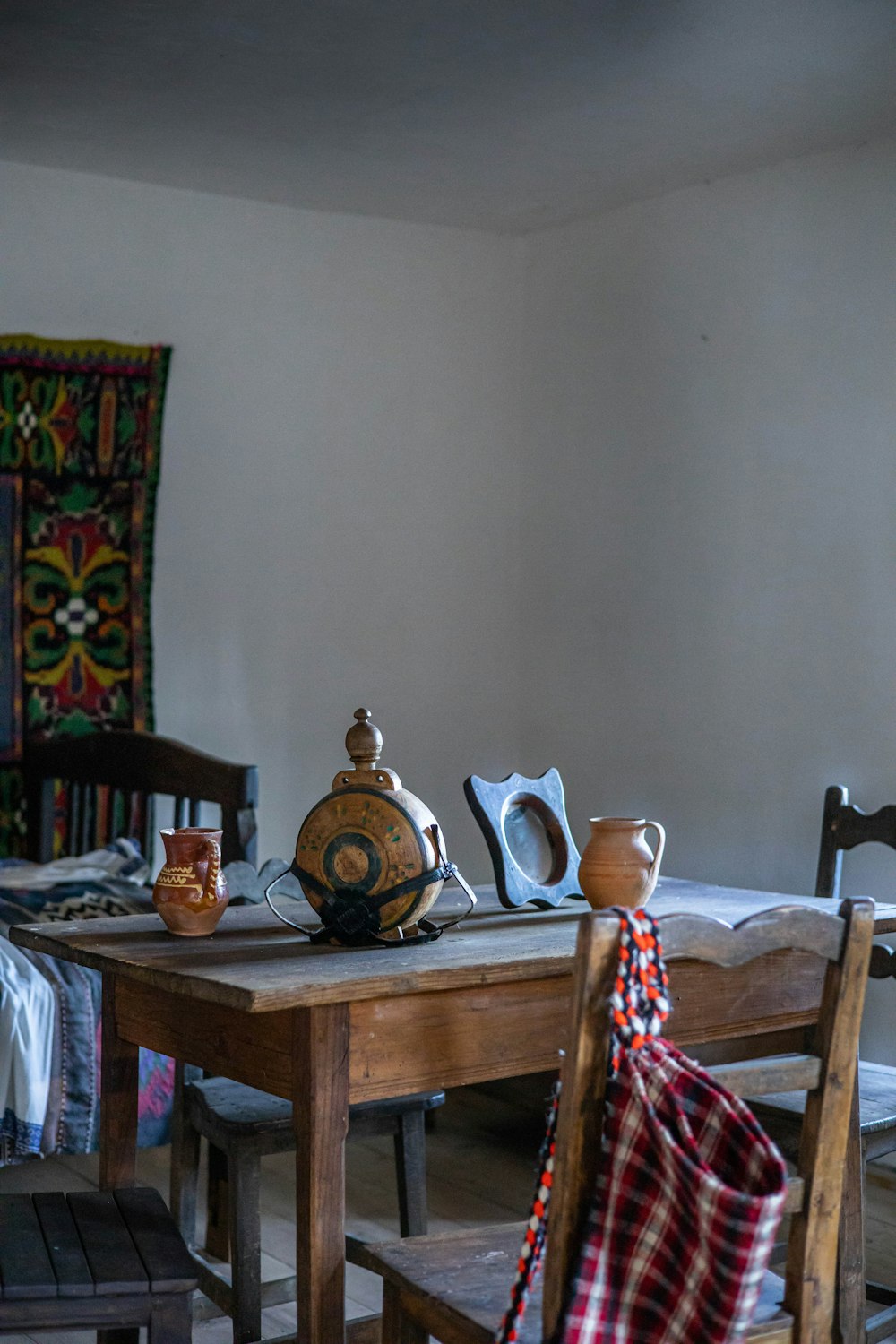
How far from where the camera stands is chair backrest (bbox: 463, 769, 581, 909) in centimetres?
224

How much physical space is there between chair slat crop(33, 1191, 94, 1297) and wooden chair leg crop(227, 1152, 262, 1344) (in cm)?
58

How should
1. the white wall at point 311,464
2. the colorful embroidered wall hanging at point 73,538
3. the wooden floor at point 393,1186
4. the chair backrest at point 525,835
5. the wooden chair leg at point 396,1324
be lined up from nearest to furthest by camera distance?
the wooden chair leg at point 396,1324
the chair backrest at point 525,835
the wooden floor at point 393,1186
the colorful embroidered wall hanging at point 73,538
the white wall at point 311,464

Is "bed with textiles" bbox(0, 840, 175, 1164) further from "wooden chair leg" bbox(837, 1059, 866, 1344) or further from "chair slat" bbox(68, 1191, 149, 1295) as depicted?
"wooden chair leg" bbox(837, 1059, 866, 1344)

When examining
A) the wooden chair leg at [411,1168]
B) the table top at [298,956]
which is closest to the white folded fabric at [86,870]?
the wooden chair leg at [411,1168]

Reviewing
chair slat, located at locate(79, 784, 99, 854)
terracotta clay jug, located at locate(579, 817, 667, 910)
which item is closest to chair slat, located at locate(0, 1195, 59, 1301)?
terracotta clay jug, located at locate(579, 817, 667, 910)

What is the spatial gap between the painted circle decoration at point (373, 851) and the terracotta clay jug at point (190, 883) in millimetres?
129

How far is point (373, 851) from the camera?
1894 millimetres

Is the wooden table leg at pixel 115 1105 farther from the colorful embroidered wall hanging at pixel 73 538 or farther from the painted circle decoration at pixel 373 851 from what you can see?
the colorful embroidered wall hanging at pixel 73 538

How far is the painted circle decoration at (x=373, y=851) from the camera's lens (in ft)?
6.21

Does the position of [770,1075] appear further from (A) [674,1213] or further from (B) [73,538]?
(B) [73,538]

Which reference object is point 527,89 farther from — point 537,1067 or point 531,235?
point 537,1067

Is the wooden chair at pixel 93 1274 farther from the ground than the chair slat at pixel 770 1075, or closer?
closer

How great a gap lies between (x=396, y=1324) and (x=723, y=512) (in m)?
2.99

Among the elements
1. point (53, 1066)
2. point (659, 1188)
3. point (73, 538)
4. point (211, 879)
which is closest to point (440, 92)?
point (73, 538)
